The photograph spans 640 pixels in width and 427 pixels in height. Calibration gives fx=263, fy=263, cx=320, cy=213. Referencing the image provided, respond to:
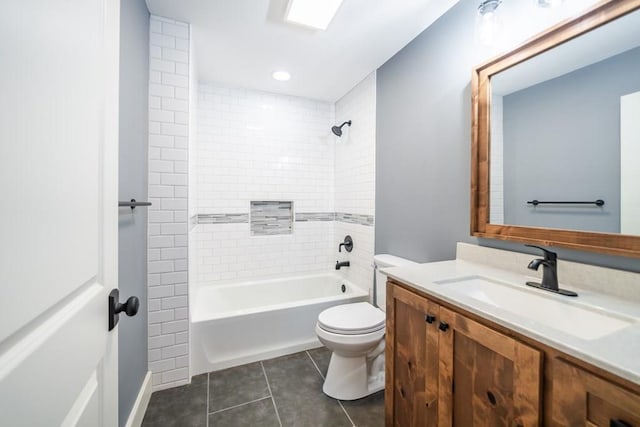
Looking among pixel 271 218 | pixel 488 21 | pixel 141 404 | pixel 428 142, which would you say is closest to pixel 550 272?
pixel 428 142

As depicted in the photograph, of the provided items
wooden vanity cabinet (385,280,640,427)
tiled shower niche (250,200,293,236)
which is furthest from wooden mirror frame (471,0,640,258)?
tiled shower niche (250,200,293,236)

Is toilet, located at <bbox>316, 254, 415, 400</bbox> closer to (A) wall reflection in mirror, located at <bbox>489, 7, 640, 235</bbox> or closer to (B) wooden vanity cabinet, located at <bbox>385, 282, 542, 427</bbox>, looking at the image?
(B) wooden vanity cabinet, located at <bbox>385, 282, 542, 427</bbox>

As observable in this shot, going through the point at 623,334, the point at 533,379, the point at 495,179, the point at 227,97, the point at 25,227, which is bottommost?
the point at 533,379

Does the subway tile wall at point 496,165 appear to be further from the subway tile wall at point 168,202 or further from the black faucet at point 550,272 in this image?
the subway tile wall at point 168,202

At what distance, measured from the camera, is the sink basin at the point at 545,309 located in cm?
86

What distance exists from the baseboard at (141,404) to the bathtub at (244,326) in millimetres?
310

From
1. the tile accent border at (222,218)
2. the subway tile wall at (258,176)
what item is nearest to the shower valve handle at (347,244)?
the subway tile wall at (258,176)

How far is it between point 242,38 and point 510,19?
5.60ft

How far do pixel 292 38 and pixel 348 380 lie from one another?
96.0 inches

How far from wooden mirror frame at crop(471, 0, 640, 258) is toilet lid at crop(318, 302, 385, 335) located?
827mm

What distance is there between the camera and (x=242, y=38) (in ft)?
6.48

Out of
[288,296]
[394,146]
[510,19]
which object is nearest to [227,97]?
[394,146]

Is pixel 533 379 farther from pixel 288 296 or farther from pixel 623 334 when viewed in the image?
pixel 288 296

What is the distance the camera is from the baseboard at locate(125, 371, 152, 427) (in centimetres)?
143
